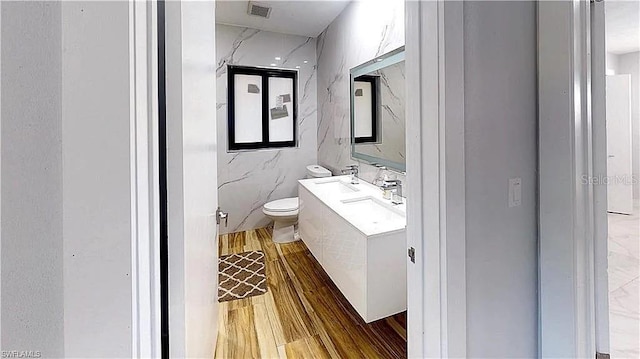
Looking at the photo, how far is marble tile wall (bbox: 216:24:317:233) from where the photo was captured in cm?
357

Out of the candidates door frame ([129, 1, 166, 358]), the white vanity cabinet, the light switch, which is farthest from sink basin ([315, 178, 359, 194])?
door frame ([129, 1, 166, 358])

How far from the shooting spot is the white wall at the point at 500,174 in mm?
999

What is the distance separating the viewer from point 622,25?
3.48 metres

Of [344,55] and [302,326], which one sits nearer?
[302,326]

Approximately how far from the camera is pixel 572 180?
1.05 metres

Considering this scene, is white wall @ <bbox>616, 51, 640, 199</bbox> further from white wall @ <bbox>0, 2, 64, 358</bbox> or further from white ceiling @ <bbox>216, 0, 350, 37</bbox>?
white wall @ <bbox>0, 2, 64, 358</bbox>

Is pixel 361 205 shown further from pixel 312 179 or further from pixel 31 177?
pixel 31 177

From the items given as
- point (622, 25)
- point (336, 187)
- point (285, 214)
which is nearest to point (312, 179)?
point (336, 187)

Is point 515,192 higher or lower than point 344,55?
lower

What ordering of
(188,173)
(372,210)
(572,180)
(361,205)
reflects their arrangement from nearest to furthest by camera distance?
1. (188,173)
2. (572,180)
3. (372,210)
4. (361,205)

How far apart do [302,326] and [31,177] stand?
177 cm

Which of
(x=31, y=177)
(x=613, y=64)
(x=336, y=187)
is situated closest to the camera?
(x=31, y=177)

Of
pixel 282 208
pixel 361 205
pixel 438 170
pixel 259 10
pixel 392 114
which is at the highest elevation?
pixel 259 10

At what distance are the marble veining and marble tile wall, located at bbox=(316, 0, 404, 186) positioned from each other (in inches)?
61.6
